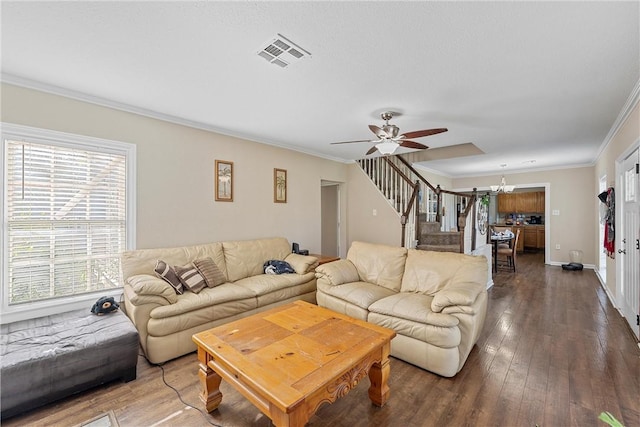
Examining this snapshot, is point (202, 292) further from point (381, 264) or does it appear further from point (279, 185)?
point (279, 185)

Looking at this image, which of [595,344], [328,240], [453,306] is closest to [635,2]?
[453,306]

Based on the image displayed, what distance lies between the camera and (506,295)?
15.1ft

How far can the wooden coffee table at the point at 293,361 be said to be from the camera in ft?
4.79

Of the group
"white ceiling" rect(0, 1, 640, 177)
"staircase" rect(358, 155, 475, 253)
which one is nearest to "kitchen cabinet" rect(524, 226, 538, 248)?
"staircase" rect(358, 155, 475, 253)

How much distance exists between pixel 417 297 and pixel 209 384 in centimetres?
201

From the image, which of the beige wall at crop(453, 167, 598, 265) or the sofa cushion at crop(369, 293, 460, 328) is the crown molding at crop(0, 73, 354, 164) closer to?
the sofa cushion at crop(369, 293, 460, 328)

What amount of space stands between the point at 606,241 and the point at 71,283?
6966 mm

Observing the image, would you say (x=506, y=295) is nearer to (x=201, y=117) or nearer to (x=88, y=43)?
(x=201, y=117)

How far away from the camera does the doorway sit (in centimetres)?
644

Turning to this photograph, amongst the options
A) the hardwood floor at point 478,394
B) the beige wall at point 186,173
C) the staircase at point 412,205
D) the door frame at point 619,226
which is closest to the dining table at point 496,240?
the staircase at point 412,205

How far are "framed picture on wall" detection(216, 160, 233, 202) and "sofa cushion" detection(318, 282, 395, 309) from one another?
1.88 m

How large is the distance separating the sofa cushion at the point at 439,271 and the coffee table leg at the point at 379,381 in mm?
1223

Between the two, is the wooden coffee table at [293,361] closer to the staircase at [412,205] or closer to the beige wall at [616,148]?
the staircase at [412,205]

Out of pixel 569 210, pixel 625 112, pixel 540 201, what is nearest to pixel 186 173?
pixel 625 112
